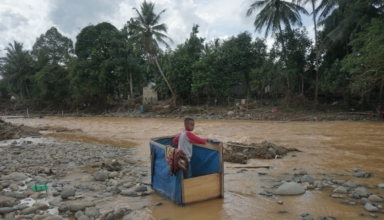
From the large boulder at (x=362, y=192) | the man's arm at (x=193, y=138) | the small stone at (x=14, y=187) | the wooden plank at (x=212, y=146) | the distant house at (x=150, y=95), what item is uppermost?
the distant house at (x=150, y=95)

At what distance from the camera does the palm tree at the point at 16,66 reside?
40844mm

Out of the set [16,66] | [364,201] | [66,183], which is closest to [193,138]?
[364,201]

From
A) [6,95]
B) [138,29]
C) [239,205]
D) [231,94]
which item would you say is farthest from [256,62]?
[6,95]

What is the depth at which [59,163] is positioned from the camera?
824cm

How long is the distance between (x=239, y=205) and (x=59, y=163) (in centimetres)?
554

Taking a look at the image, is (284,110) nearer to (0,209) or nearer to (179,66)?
(179,66)

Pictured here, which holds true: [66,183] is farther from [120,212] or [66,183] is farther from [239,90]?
[239,90]

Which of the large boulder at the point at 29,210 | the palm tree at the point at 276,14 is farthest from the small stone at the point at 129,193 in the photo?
the palm tree at the point at 276,14

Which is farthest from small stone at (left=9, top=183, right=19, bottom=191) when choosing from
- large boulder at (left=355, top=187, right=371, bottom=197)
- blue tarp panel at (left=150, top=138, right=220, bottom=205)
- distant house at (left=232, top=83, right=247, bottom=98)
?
distant house at (left=232, top=83, right=247, bottom=98)

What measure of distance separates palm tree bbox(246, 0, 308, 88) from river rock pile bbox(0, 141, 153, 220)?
1982 cm

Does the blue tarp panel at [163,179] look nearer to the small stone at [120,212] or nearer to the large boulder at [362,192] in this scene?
the small stone at [120,212]

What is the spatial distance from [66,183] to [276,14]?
23.2 metres

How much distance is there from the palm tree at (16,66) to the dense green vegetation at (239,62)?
576 cm

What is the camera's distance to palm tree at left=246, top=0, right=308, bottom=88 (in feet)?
81.2
